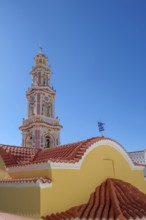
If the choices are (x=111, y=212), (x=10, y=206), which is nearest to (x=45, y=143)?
(x=10, y=206)

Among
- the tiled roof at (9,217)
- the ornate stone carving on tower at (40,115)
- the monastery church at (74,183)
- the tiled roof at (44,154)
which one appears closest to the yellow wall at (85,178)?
the monastery church at (74,183)

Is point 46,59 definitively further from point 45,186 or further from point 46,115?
point 45,186

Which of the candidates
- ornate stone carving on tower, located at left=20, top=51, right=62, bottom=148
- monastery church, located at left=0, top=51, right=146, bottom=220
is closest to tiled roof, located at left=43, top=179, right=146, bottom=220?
monastery church, located at left=0, top=51, right=146, bottom=220

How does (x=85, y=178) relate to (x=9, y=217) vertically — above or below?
above

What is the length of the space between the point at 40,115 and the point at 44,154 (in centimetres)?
1854

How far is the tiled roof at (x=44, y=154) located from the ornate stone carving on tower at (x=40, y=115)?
16.9 meters

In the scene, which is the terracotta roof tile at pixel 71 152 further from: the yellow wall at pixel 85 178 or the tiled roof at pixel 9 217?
the tiled roof at pixel 9 217

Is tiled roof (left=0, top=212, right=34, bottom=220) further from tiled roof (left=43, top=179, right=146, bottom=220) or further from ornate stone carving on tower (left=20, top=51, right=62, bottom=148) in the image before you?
ornate stone carving on tower (left=20, top=51, right=62, bottom=148)

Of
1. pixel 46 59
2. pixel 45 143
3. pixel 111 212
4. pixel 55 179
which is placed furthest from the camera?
pixel 46 59

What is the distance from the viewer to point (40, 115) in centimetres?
2867

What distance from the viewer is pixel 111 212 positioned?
21.2 feet

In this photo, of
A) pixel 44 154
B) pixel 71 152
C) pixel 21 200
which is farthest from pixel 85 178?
pixel 44 154

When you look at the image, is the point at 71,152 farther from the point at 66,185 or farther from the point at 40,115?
the point at 40,115

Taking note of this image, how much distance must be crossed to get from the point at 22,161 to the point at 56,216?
3.81m
